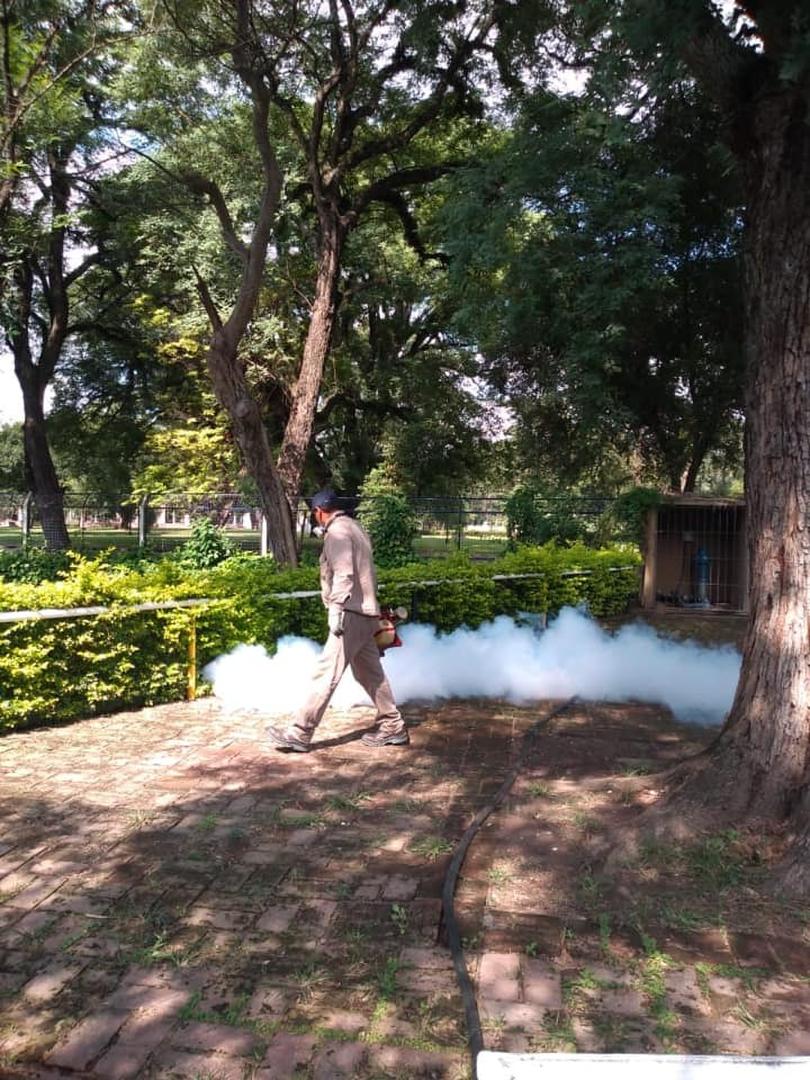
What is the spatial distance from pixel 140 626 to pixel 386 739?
2.22 meters

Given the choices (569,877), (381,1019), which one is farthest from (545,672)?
(381,1019)

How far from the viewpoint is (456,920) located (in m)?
3.44

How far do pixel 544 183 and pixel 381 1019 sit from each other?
11594 mm

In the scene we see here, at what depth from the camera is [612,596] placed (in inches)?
523

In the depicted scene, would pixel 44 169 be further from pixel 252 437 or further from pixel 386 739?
pixel 386 739

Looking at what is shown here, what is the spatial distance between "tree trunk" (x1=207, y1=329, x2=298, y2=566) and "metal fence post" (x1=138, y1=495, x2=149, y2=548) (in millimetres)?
8422

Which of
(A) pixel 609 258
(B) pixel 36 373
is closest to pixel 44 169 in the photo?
(B) pixel 36 373

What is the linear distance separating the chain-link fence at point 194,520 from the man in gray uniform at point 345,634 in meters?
11.1

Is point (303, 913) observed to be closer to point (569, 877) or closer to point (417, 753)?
point (569, 877)

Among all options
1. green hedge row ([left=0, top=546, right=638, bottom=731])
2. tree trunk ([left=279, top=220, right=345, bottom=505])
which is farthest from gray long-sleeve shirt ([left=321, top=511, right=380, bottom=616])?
tree trunk ([left=279, top=220, right=345, bottom=505])

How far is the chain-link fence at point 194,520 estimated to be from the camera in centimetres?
1819

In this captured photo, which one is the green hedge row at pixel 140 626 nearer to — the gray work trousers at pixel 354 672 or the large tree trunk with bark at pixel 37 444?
the gray work trousers at pixel 354 672

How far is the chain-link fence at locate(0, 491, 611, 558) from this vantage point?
1819cm

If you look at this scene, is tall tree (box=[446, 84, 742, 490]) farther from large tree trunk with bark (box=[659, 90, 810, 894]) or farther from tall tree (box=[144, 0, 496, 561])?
large tree trunk with bark (box=[659, 90, 810, 894])
